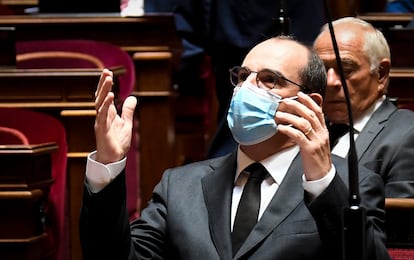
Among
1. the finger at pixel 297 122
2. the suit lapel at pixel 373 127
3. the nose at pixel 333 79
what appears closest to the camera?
the finger at pixel 297 122

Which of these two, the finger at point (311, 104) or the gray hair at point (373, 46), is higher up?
the finger at point (311, 104)

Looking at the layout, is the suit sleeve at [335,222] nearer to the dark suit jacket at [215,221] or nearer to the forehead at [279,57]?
the dark suit jacket at [215,221]

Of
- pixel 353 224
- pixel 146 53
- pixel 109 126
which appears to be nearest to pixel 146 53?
pixel 146 53

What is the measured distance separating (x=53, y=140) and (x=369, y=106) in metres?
0.95

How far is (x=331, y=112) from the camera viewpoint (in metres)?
2.83

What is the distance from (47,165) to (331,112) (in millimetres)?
808

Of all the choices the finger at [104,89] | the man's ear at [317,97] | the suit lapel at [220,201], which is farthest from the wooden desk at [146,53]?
the finger at [104,89]

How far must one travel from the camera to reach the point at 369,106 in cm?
288

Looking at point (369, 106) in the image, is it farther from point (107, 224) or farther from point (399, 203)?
point (107, 224)

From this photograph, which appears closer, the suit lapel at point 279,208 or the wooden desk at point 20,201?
the suit lapel at point 279,208

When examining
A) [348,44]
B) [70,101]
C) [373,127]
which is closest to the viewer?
[373,127]

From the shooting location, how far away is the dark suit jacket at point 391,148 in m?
2.56

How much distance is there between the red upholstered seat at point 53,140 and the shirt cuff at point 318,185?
112 centimetres

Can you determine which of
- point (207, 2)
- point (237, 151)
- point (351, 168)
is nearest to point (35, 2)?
point (207, 2)
